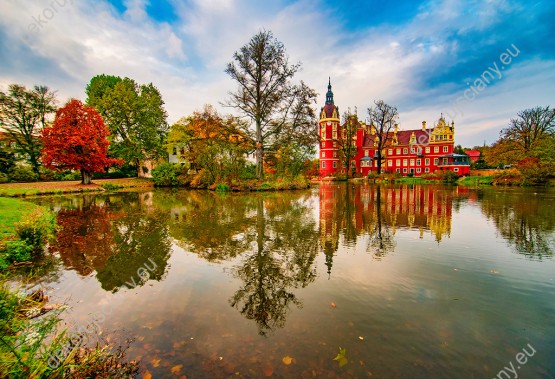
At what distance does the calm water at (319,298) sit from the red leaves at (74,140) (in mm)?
23963

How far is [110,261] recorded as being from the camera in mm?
7137

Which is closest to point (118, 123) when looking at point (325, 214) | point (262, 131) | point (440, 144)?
point (262, 131)

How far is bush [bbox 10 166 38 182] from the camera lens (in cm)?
3328

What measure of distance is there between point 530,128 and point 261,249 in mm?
62319

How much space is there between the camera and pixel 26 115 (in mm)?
35844

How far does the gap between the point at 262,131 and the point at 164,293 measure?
28.4m

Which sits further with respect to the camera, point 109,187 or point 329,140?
point 329,140

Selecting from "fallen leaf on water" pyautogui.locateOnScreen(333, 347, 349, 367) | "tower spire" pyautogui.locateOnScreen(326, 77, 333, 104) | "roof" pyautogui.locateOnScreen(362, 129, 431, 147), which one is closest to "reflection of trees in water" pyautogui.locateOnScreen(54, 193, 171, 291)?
"fallen leaf on water" pyautogui.locateOnScreen(333, 347, 349, 367)

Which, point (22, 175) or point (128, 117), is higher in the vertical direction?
point (128, 117)

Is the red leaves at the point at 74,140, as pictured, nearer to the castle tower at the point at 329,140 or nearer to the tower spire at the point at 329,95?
the castle tower at the point at 329,140

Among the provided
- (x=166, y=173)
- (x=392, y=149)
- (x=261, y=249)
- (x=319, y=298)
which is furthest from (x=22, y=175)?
(x=392, y=149)

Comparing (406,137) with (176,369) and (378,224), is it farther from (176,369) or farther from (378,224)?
(176,369)

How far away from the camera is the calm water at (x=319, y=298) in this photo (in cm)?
334

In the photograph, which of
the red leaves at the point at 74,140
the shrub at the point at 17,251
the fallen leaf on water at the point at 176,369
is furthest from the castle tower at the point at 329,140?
the fallen leaf on water at the point at 176,369
